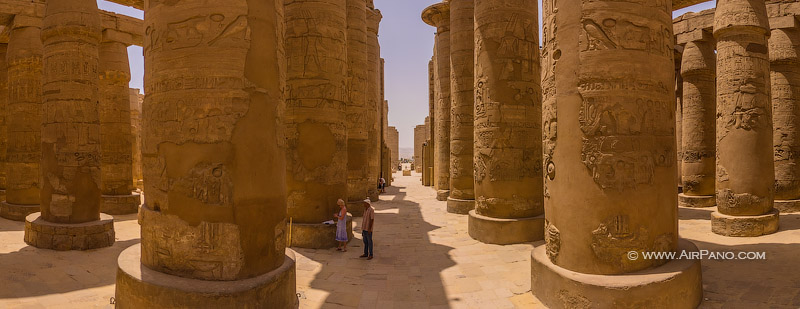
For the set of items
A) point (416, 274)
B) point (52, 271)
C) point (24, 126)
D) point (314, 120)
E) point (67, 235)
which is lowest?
point (416, 274)

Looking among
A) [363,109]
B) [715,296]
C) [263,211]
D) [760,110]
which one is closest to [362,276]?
[263,211]

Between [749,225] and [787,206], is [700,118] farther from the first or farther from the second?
[749,225]

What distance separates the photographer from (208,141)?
4.19 m

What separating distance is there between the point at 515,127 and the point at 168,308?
752 centimetres

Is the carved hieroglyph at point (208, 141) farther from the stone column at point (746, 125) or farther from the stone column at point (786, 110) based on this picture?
the stone column at point (786, 110)

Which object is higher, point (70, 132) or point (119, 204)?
point (70, 132)

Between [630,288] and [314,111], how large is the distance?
6.58 metres

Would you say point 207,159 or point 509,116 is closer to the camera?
point 207,159

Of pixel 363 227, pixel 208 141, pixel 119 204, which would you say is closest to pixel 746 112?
pixel 363 227

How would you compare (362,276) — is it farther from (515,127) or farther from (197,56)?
(515,127)

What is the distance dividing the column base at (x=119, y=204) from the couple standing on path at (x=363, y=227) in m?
9.54

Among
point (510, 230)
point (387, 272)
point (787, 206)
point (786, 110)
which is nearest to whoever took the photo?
point (387, 272)

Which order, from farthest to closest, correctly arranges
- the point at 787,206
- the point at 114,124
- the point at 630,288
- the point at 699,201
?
the point at 699,201 < the point at 114,124 < the point at 787,206 < the point at 630,288

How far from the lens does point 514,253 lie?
26.9 feet
